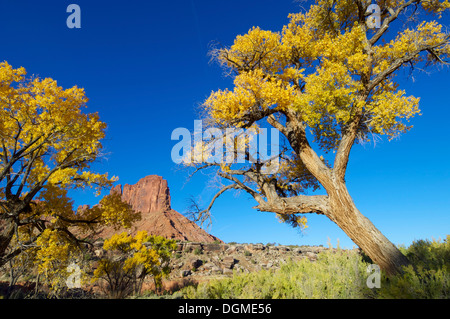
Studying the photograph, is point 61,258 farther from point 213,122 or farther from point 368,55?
point 368,55

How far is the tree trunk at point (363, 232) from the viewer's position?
268 inches

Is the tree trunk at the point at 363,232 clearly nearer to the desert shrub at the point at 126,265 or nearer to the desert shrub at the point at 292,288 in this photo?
the desert shrub at the point at 292,288

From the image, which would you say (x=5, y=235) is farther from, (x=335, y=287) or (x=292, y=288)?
(x=335, y=287)

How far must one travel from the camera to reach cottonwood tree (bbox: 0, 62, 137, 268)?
921 centimetres

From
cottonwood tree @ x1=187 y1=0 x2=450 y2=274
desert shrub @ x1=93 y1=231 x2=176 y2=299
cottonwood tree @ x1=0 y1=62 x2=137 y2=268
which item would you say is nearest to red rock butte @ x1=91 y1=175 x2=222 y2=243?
desert shrub @ x1=93 y1=231 x2=176 y2=299

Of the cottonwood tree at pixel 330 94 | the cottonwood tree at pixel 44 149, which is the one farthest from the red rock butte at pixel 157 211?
the cottonwood tree at pixel 330 94

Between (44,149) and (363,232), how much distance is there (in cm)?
1410

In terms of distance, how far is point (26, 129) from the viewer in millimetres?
9461

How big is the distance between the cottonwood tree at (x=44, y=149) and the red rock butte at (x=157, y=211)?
204 feet

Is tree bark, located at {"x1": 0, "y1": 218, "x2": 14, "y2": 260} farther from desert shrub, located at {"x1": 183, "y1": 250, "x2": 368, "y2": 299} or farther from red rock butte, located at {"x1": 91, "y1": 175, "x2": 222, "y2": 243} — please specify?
red rock butte, located at {"x1": 91, "y1": 175, "x2": 222, "y2": 243}

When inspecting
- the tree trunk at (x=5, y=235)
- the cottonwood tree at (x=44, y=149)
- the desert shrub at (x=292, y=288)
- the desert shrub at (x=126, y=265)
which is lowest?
the desert shrub at (x=126, y=265)
